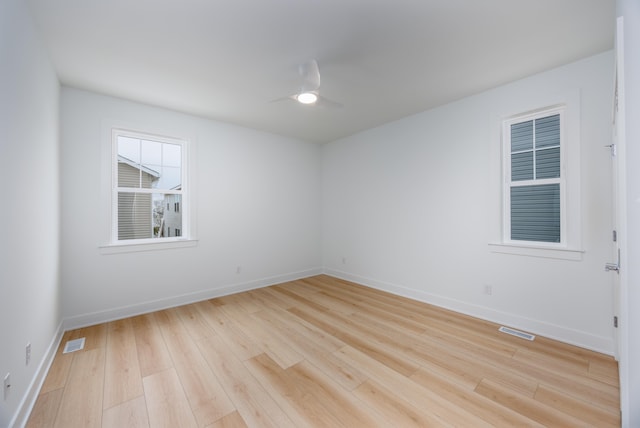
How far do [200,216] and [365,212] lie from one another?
2.67 metres

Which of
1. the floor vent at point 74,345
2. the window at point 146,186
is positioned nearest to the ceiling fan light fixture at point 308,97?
the window at point 146,186

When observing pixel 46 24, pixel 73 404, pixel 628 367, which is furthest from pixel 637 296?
pixel 46 24

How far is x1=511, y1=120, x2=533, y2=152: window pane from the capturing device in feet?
9.45

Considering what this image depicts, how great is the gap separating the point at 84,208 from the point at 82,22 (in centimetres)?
197

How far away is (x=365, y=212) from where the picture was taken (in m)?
4.57

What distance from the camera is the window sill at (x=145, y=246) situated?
313 centimetres

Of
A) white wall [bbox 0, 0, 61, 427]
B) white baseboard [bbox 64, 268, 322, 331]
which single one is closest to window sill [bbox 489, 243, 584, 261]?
white baseboard [bbox 64, 268, 322, 331]

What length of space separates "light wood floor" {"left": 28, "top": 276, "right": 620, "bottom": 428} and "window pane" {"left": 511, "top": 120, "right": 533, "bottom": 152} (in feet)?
6.69

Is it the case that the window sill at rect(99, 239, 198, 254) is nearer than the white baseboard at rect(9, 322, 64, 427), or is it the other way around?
the white baseboard at rect(9, 322, 64, 427)

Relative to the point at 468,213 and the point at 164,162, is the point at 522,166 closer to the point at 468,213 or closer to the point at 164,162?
the point at 468,213

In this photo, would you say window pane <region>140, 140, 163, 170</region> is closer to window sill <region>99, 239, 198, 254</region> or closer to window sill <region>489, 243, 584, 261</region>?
window sill <region>99, 239, 198, 254</region>

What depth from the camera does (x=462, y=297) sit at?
3.30m

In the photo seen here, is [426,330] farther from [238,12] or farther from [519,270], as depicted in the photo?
[238,12]

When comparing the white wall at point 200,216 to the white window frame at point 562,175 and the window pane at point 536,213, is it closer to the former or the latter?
the white window frame at point 562,175
